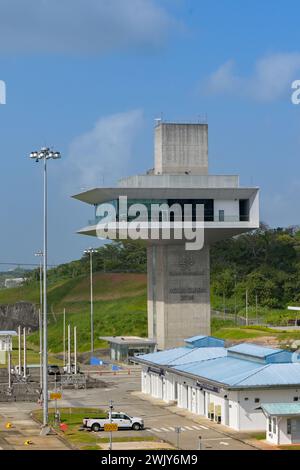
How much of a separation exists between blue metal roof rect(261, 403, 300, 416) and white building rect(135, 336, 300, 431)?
13.5 ft

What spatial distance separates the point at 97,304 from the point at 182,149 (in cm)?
6584

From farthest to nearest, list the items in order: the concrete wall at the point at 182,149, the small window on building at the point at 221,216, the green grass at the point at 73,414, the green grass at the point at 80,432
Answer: the concrete wall at the point at 182,149 < the small window on building at the point at 221,216 < the green grass at the point at 73,414 < the green grass at the point at 80,432

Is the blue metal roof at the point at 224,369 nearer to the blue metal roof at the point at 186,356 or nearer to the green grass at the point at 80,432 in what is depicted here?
the blue metal roof at the point at 186,356

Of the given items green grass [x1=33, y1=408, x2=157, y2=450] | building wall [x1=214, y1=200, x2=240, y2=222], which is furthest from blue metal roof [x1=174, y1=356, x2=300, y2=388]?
building wall [x1=214, y1=200, x2=240, y2=222]

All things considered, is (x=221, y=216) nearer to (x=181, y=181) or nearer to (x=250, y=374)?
(x=181, y=181)

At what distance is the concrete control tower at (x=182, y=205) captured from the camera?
3792 inches

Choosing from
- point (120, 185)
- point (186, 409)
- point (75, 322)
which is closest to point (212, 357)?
point (186, 409)

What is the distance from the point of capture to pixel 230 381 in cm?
6116

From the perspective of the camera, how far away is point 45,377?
6150 cm

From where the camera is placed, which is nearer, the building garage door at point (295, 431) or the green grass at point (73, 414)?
the building garage door at point (295, 431)

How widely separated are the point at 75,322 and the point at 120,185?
4998 centimetres

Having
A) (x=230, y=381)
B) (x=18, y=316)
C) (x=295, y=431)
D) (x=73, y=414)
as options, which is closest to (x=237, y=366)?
(x=230, y=381)

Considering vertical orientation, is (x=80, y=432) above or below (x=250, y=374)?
below

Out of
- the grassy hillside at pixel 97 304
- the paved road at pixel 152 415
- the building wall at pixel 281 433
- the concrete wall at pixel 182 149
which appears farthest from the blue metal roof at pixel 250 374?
the grassy hillside at pixel 97 304
